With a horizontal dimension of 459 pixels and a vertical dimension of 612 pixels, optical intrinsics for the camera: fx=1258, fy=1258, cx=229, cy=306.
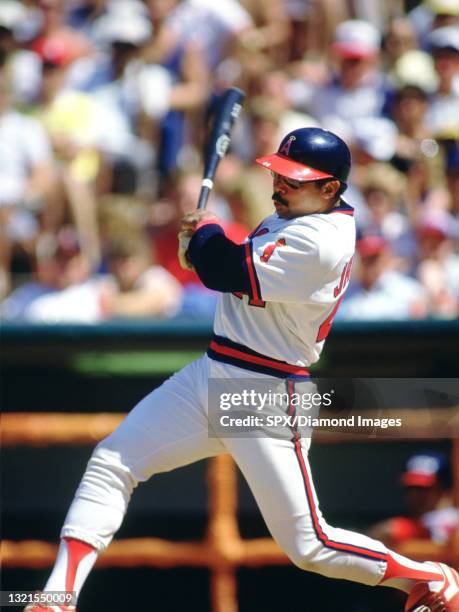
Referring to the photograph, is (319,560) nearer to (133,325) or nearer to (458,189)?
(133,325)

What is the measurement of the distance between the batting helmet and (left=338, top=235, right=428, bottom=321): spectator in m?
2.03

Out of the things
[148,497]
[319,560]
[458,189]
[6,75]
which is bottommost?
[148,497]

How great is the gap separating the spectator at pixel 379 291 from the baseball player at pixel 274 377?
1925 mm

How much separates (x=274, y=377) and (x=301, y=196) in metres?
0.63

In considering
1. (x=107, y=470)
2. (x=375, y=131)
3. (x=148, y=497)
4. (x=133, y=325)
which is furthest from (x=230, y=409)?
(x=375, y=131)

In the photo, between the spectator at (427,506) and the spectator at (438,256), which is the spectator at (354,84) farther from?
the spectator at (427,506)

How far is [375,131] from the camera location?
7250mm

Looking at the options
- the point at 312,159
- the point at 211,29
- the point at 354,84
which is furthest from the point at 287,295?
the point at 211,29

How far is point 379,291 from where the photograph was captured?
6379mm

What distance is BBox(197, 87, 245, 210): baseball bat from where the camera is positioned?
474 centimetres

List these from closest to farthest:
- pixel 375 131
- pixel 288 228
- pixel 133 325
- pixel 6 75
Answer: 1. pixel 288 228
2. pixel 133 325
3. pixel 375 131
4. pixel 6 75

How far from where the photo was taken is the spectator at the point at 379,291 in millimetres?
6309

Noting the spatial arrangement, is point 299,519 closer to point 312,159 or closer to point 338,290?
point 338,290

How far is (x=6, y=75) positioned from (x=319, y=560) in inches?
189
